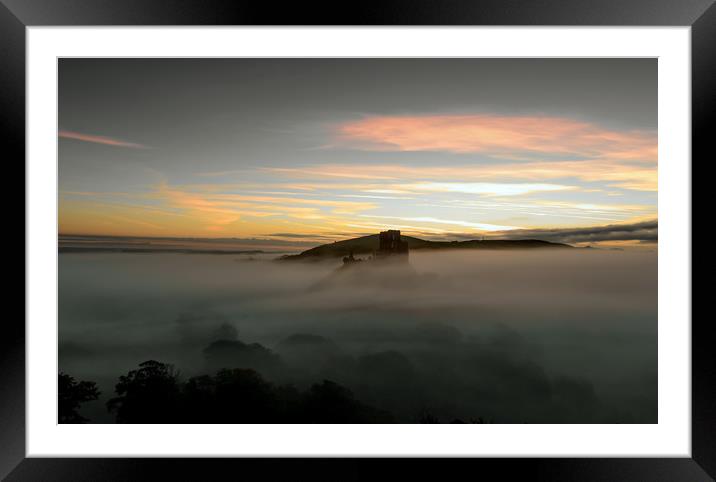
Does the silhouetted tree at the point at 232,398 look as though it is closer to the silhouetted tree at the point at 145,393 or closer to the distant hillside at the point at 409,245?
the silhouetted tree at the point at 145,393

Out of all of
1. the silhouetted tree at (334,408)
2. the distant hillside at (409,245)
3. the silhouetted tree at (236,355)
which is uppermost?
the distant hillside at (409,245)

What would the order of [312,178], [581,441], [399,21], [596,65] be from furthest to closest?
[312,178] < [596,65] < [581,441] < [399,21]

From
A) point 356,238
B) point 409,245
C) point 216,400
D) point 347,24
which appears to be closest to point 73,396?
point 216,400

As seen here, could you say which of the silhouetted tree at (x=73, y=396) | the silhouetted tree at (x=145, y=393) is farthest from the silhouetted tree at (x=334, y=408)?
the silhouetted tree at (x=73, y=396)

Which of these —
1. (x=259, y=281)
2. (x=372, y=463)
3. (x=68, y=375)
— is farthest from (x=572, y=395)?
(x=68, y=375)

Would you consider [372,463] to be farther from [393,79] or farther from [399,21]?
[393,79]

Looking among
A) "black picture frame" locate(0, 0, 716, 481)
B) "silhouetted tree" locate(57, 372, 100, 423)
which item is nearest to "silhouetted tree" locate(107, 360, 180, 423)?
"silhouetted tree" locate(57, 372, 100, 423)

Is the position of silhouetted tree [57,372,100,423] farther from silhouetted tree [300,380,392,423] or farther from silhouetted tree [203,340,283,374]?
silhouetted tree [300,380,392,423]

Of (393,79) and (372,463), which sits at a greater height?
(393,79)
